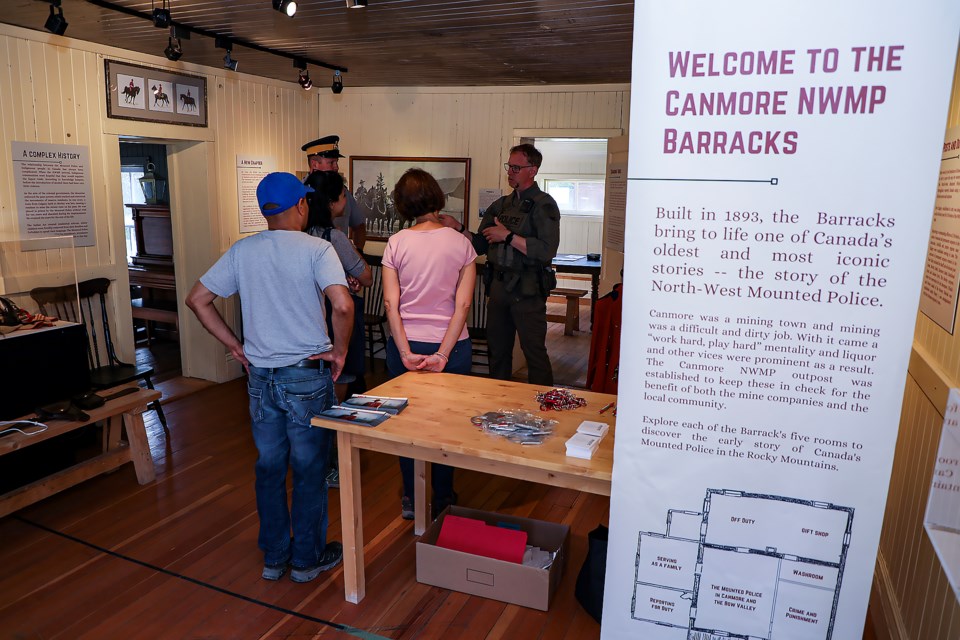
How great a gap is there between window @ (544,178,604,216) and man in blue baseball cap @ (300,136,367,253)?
6.75m

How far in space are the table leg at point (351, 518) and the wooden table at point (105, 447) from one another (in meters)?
1.73

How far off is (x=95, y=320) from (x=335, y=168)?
85.6 inches

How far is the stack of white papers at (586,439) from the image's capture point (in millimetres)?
2096

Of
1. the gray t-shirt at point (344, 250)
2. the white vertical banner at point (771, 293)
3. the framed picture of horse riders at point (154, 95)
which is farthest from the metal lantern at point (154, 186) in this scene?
the white vertical banner at point (771, 293)

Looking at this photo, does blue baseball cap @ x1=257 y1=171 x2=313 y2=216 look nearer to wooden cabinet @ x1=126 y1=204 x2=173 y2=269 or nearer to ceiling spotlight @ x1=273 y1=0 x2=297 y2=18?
ceiling spotlight @ x1=273 y1=0 x2=297 y2=18

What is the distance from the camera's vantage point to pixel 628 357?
1.70m

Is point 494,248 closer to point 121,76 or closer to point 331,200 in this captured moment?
point 331,200

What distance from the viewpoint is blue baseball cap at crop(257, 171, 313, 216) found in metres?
2.58

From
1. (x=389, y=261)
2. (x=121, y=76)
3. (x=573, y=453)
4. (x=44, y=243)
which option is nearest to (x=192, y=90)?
(x=121, y=76)

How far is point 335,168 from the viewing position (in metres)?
4.49

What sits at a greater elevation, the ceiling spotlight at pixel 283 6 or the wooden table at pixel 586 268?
the ceiling spotlight at pixel 283 6

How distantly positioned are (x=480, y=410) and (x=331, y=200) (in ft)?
5.45

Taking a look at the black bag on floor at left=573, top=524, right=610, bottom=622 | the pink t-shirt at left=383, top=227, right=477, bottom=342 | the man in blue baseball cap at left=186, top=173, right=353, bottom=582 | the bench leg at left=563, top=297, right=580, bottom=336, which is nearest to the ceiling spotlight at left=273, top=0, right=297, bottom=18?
the man in blue baseball cap at left=186, top=173, right=353, bottom=582

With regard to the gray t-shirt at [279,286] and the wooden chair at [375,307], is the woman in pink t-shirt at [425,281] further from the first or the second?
the wooden chair at [375,307]
